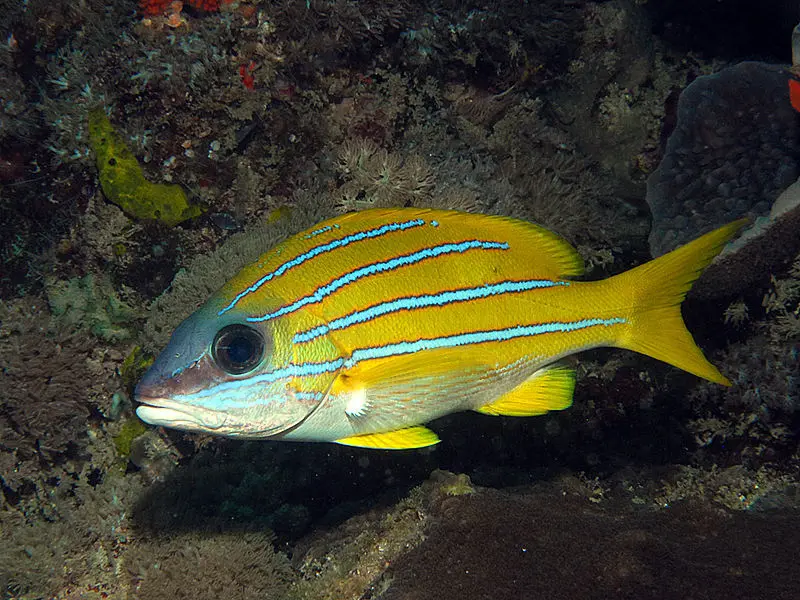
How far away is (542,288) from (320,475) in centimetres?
309

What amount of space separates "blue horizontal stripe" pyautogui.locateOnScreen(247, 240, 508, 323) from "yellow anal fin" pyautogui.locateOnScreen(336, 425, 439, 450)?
2.22 ft

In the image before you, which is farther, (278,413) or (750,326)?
(750,326)

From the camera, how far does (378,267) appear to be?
234 cm

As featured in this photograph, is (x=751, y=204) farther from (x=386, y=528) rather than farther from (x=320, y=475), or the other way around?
(x=320, y=475)

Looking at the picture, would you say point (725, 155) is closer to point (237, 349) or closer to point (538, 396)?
point (538, 396)

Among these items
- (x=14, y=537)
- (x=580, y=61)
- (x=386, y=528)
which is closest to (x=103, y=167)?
(x=14, y=537)

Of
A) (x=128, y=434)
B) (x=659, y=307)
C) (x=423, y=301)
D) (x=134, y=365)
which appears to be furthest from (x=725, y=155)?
(x=128, y=434)

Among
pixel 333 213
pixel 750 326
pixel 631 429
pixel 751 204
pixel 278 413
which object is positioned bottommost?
pixel 631 429

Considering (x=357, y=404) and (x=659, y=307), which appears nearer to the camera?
(x=357, y=404)

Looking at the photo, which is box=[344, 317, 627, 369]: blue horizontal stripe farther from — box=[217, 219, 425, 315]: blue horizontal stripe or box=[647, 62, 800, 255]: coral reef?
box=[647, 62, 800, 255]: coral reef

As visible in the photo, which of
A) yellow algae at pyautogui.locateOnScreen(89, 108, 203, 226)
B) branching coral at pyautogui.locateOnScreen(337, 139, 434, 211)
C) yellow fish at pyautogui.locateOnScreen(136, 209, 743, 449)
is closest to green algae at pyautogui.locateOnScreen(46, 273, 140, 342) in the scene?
yellow algae at pyautogui.locateOnScreen(89, 108, 203, 226)

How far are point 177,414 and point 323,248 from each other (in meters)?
0.93

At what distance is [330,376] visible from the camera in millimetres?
2189

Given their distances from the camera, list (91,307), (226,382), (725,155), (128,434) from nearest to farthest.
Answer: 1. (226,382)
2. (725,155)
3. (128,434)
4. (91,307)
